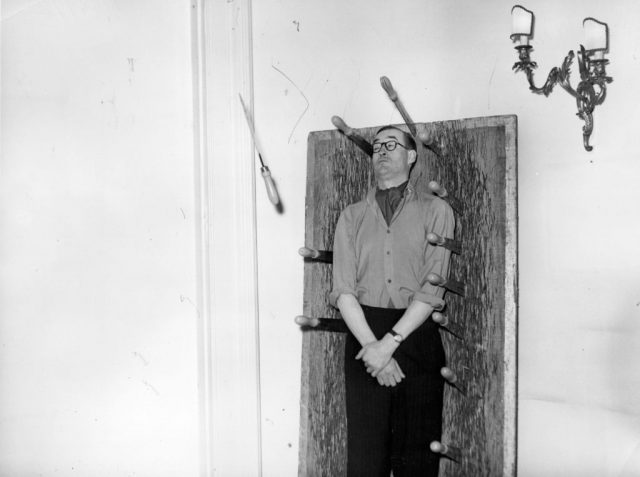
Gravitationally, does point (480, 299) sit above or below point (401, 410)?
above

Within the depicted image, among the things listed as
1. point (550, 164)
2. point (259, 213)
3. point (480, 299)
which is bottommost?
point (480, 299)

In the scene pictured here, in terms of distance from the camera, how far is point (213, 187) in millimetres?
2246

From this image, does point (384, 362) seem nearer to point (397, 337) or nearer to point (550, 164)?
point (397, 337)

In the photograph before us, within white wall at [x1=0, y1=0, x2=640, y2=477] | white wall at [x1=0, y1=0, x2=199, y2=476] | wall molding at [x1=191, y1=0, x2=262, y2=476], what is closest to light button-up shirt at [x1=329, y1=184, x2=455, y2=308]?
white wall at [x1=0, y1=0, x2=640, y2=477]

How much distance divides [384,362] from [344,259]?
247 millimetres

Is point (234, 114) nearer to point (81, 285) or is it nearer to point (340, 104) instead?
point (340, 104)

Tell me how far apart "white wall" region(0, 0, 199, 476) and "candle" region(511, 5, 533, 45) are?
2.87ft

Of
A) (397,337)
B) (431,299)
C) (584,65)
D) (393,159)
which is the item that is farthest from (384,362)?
(584,65)

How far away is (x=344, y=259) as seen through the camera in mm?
1951

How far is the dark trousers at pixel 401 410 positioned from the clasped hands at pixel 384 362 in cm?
1

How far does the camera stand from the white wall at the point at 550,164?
1816 mm

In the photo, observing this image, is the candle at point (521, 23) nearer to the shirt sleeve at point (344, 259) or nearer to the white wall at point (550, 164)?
the white wall at point (550, 164)

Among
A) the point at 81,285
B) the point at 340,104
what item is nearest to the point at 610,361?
the point at 340,104

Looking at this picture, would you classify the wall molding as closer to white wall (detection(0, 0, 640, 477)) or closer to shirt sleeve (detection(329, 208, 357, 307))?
white wall (detection(0, 0, 640, 477))
